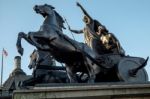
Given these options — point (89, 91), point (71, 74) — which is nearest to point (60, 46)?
point (71, 74)

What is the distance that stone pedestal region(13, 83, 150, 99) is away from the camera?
16469mm

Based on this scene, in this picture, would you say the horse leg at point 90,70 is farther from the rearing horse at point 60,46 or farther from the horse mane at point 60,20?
the horse mane at point 60,20

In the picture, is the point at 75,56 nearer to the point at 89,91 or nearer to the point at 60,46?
the point at 60,46

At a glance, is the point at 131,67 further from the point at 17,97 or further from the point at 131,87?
the point at 17,97

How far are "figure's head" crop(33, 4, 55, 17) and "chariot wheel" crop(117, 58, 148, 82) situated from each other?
2.67 m

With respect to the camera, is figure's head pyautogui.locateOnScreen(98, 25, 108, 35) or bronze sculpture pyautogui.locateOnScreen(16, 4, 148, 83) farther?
figure's head pyautogui.locateOnScreen(98, 25, 108, 35)

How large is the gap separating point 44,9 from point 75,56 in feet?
5.71

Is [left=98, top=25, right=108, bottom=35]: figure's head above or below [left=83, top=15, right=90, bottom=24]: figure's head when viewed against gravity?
below

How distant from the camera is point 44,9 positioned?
18.7 m

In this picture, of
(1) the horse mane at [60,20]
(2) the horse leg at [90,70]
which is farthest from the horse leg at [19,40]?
(2) the horse leg at [90,70]

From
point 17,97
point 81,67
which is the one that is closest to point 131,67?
point 81,67

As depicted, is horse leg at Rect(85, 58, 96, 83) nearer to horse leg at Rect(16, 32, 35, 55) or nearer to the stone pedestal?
the stone pedestal

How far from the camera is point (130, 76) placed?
61.4 feet

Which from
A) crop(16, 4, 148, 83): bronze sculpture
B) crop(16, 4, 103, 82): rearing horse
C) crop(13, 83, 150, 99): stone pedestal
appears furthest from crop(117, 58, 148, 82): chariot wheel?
crop(13, 83, 150, 99): stone pedestal
